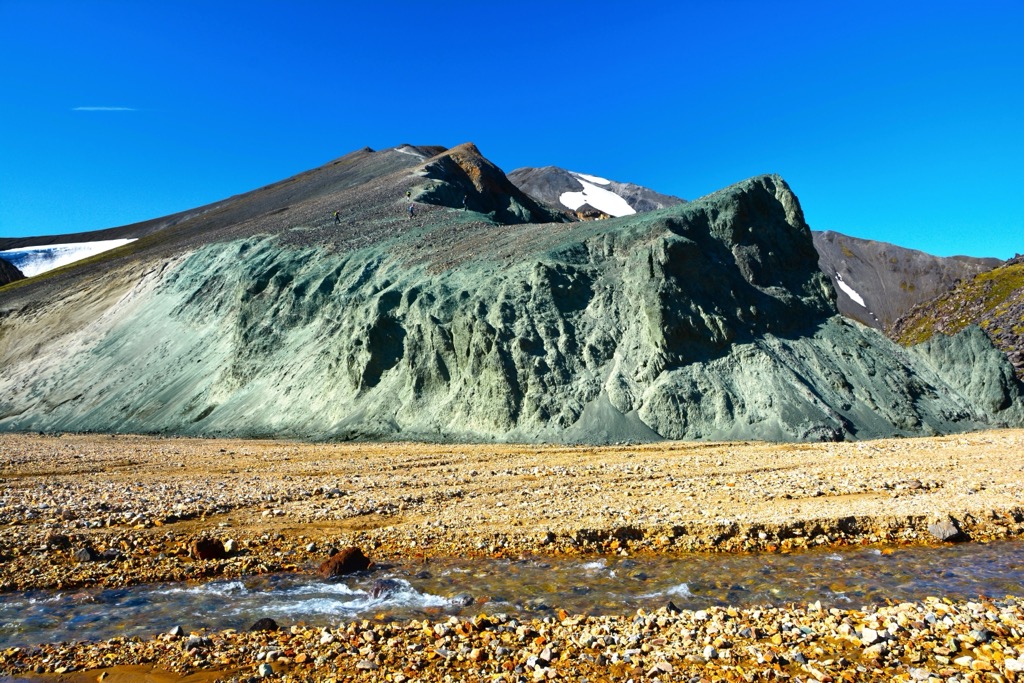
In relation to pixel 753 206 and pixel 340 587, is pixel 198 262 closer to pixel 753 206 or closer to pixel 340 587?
pixel 753 206

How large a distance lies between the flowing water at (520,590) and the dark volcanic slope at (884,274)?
147m

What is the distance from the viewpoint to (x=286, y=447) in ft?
88.5

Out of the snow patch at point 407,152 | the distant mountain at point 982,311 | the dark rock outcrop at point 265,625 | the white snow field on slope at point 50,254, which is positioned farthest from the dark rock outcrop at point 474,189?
the white snow field on slope at point 50,254

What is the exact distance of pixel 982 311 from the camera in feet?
254

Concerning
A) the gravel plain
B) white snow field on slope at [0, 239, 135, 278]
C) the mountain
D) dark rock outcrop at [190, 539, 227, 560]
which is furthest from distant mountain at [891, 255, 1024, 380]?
white snow field on slope at [0, 239, 135, 278]

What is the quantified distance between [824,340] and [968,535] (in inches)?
807

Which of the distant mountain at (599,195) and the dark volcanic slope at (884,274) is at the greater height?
the distant mountain at (599,195)

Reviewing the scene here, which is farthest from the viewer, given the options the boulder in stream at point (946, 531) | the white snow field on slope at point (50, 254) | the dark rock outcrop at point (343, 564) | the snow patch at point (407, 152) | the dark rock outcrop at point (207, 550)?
the white snow field on slope at point (50, 254)

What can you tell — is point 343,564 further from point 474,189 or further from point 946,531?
point 474,189

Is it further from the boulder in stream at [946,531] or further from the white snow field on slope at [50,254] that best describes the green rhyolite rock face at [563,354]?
the white snow field on slope at [50,254]

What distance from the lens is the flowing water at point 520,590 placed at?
9016mm

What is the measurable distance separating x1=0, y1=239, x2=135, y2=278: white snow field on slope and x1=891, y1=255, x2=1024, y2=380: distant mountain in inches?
4506

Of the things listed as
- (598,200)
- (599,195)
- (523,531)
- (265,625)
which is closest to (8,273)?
(523,531)

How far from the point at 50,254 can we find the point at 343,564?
124 metres
